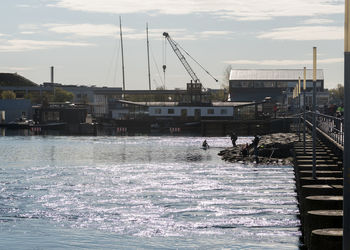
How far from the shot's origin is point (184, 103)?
181 metres

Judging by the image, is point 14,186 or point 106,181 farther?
point 106,181

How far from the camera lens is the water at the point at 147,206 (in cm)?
3127

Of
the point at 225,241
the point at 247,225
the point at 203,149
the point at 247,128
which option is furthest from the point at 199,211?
the point at 247,128

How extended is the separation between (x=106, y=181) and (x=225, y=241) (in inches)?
1070

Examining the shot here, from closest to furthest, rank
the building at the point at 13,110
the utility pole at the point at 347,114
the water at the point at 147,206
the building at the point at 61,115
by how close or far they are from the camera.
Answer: the utility pole at the point at 347,114 < the water at the point at 147,206 < the building at the point at 61,115 < the building at the point at 13,110

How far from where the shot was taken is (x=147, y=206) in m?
40.9

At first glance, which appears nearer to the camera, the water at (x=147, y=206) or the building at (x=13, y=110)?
the water at (x=147, y=206)

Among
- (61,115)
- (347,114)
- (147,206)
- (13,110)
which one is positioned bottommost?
(147,206)

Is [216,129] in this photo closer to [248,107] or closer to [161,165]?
[248,107]

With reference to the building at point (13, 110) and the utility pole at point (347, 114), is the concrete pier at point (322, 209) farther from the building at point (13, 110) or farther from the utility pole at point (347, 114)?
the building at point (13, 110)

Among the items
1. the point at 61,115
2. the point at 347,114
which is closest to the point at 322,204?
the point at 347,114

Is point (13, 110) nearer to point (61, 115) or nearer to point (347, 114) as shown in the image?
point (61, 115)

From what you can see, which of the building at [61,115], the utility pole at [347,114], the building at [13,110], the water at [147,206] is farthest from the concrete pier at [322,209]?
the building at [13,110]

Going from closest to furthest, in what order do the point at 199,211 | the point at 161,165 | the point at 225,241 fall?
the point at 225,241 → the point at 199,211 → the point at 161,165
